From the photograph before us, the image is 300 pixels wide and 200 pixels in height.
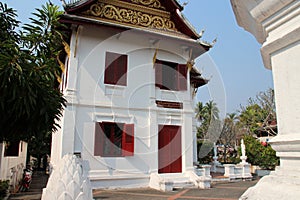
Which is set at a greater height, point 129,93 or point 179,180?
point 129,93

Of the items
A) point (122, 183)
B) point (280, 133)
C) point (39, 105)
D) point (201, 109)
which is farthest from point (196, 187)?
point (201, 109)

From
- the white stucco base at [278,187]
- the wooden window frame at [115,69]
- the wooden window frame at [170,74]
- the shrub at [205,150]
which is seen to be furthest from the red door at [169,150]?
the shrub at [205,150]

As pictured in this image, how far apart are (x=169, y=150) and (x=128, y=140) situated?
192 cm

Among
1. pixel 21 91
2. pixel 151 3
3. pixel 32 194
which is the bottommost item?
pixel 32 194

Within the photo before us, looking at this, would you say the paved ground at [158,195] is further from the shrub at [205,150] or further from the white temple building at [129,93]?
the shrub at [205,150]

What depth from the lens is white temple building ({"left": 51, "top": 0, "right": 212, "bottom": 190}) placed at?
28.9ft

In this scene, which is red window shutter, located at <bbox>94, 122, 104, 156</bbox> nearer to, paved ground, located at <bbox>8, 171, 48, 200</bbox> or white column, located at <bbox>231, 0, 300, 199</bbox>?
paved ground, located at <bbox>8, 171, 48, 200</bbox>

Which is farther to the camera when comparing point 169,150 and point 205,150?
point 205,150

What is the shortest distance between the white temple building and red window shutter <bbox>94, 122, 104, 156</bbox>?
0.12 ft

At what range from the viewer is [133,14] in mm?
10312

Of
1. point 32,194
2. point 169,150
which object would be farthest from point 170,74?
point 32,194

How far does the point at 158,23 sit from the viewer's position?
1073cm

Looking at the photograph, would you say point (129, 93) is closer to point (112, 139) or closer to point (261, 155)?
point (112, 139)

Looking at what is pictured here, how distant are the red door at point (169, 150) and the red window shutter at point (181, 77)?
1.83 metres
